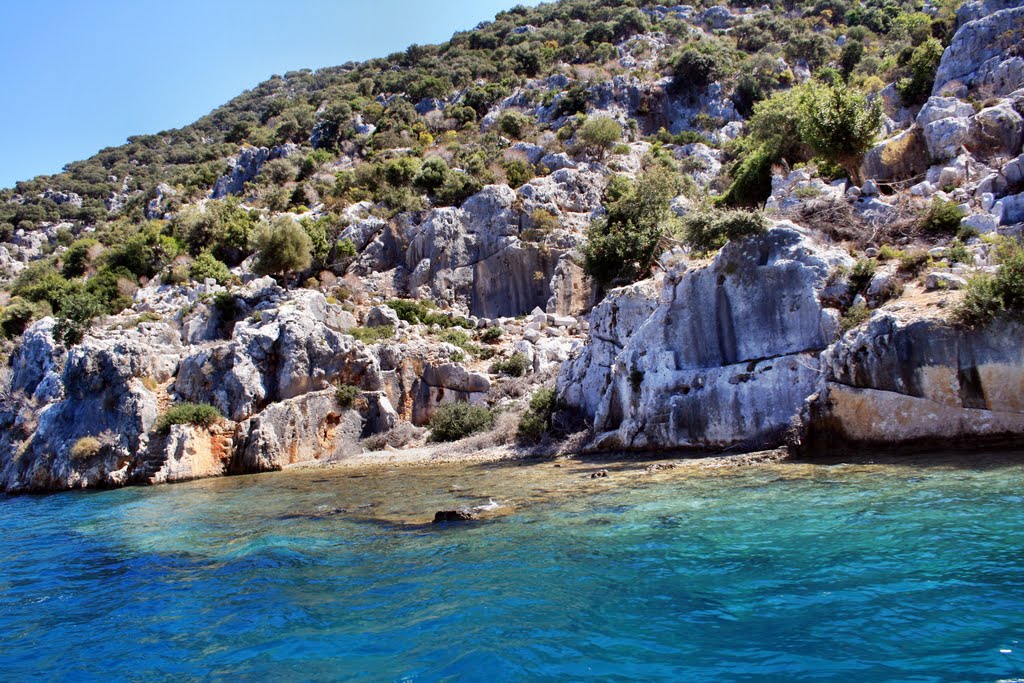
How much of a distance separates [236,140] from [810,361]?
8776 centimetres

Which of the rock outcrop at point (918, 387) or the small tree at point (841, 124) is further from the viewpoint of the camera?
the small tree at point (841, 124)

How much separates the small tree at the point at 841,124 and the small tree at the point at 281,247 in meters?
27.8

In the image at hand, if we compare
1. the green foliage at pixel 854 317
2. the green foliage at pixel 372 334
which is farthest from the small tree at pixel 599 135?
the green foliage at pixel 854 317

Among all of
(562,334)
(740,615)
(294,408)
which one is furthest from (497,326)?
(740,615)

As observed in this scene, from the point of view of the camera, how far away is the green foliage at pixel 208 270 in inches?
1490

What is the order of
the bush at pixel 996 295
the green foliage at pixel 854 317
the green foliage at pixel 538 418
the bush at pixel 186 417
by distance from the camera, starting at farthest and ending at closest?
the bush at pixel 186 417 < the green foliage at pixel 538 418 < the green foliage at pixel 854 317 < the bush at pixel 996 295

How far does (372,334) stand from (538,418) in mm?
11117

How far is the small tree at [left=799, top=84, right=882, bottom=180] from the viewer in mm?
23469

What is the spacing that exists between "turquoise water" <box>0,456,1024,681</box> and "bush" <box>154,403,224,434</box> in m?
10.5

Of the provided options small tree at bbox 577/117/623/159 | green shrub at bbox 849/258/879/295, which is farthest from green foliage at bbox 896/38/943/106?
green shrub at bbox 849/258/879/295

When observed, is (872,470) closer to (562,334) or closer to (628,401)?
(628,401)

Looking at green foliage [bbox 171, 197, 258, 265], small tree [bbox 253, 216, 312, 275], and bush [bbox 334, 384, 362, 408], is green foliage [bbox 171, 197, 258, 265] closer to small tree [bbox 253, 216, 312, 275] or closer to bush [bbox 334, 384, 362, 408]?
small tree [bbox 253, 216, 312, 275]

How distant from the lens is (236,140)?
278 feet

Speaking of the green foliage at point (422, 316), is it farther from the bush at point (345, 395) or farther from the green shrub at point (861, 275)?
the green shrub at point (861, 275)
